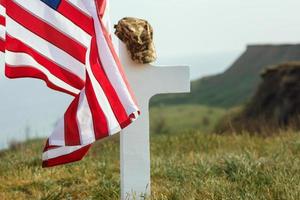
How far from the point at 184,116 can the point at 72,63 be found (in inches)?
1478

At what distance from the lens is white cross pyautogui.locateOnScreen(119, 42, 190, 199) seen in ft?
18.0

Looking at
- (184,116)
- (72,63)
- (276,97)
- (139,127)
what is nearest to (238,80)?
(184,116)

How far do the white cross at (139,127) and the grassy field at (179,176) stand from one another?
230 millimetres

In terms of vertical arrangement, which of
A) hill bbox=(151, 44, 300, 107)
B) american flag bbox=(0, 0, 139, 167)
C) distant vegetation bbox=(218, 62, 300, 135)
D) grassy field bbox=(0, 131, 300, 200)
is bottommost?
grassy field bbox=(0, 131, 300, 200)

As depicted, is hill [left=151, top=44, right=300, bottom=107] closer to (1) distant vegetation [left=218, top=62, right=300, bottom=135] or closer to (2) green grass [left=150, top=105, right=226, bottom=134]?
(2) green grass [left=150, top=105, right=226, bottom=134]

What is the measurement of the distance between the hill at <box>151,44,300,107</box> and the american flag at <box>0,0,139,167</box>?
43.4 metres

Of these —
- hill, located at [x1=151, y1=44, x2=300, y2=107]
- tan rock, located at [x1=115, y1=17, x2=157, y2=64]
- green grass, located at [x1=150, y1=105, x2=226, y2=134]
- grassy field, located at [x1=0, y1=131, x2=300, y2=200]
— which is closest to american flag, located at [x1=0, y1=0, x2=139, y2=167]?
tan rock, located at [x1=115, y1=17, x2=157, y2=64]

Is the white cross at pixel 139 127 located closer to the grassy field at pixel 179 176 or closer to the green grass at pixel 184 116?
the grassy field at pixel 179 176

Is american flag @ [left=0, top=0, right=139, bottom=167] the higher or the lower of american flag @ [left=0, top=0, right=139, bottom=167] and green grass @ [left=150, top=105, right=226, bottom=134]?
the lower

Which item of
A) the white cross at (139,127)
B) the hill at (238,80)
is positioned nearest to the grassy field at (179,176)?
the white cross at (139,127)

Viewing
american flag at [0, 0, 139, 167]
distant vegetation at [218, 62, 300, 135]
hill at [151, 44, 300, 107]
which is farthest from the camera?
hill at [151, 44, 300, 107]

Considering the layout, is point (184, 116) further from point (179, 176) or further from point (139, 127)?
point (139, 127)

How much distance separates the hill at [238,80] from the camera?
5064 cm

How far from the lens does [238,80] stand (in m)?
53.9
